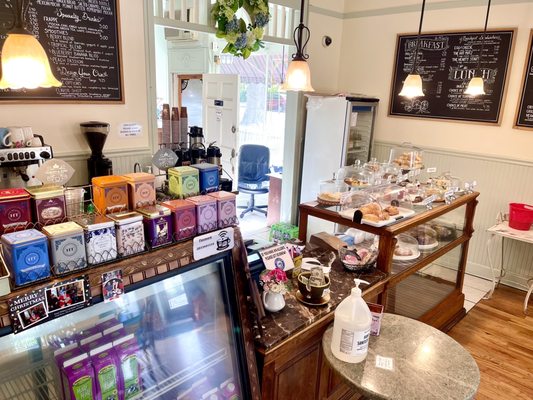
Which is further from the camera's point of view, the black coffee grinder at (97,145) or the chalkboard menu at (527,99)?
the chalkboard menu at (527,99)

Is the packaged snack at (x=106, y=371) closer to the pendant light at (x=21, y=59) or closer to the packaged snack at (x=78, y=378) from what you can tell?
the packaged snack at (x=78, y=378)

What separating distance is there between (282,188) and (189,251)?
12.8 feet

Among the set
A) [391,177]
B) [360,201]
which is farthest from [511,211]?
[360,201]

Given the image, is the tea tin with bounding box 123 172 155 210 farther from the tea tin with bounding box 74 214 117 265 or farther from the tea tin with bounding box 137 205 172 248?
the tea tin with bounding box 74 214 117 265

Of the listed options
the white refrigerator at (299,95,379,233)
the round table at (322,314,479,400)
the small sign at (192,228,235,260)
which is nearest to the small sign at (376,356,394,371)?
the round table at (322,314,479,400)

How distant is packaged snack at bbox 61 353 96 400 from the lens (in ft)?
4.06

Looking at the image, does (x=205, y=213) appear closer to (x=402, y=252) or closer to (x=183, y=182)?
(x=183, y=182)

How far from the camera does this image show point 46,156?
2.48 metres

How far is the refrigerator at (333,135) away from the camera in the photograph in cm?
452

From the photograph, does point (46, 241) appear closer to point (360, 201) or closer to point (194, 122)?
point (360, 201)

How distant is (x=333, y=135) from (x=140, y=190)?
3498 mm

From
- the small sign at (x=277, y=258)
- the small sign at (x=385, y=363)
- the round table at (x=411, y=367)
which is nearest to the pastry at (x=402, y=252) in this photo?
the round table at (x=411, y=367)

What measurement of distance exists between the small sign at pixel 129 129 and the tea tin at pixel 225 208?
Answer: 2190 millimetres

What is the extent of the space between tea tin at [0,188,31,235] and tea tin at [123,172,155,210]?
1.04 ft
